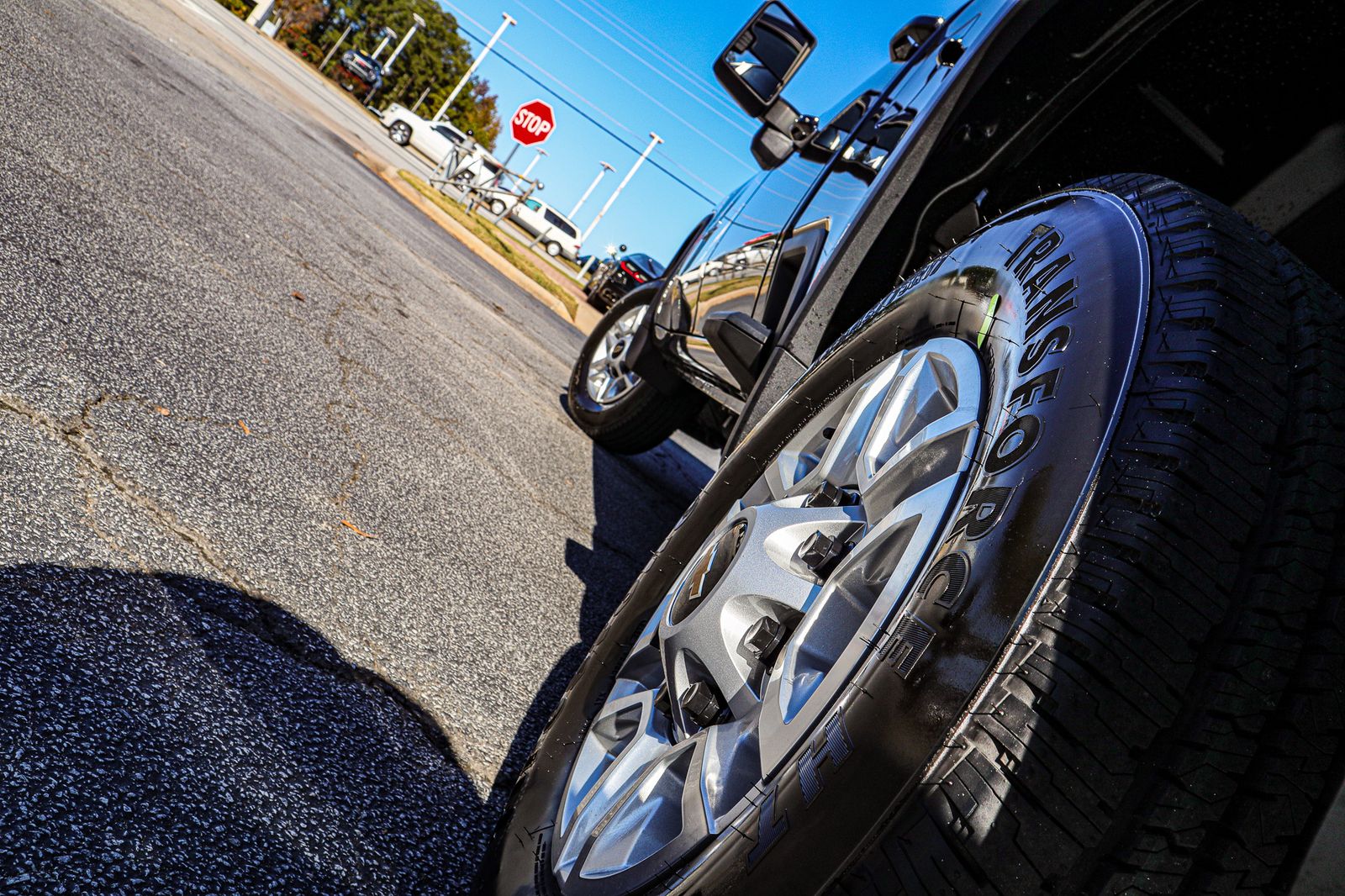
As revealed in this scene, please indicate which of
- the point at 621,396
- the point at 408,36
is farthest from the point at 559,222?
the point at 621,396

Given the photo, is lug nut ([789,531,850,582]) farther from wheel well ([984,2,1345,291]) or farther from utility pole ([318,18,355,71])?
utility pole ([318,18,355,71])

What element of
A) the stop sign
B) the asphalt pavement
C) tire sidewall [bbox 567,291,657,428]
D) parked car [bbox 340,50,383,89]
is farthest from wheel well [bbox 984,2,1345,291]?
parked car [bbox 340,50,383,89]

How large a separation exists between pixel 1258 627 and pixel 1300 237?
151 cm

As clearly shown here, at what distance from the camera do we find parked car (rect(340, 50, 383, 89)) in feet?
133

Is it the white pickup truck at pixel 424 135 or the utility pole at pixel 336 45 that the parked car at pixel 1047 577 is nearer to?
the white pickup truck at pixel 424 135

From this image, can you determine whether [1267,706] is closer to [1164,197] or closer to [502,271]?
[1164,197]

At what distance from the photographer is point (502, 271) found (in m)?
12.2

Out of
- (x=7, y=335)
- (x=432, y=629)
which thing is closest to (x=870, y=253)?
(x=432, y=629)

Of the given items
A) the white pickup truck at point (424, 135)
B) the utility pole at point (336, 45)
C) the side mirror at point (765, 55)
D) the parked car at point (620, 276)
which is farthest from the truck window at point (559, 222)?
the side mirror at point (765, 55)

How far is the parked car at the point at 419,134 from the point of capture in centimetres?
3262

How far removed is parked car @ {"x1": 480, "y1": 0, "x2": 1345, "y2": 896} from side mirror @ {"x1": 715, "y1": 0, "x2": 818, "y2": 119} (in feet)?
5.49

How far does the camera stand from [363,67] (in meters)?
41.3

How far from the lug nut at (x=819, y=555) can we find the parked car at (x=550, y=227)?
115ft

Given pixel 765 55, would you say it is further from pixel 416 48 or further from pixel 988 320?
pixel 416 48
